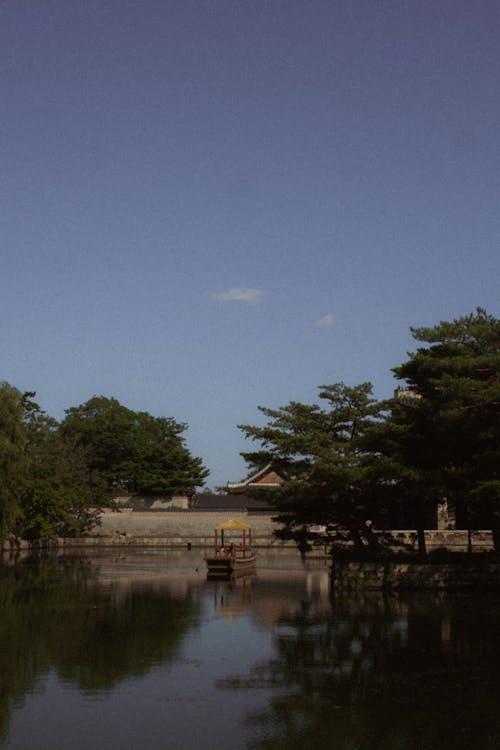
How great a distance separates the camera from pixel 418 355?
2853cm

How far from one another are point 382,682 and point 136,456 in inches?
2563

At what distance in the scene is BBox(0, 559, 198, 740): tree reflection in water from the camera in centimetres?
1407

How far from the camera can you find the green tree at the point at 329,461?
30.0 meters

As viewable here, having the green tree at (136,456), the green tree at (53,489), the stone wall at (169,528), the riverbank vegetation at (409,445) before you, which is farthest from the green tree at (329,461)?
the green tree at (136,456)

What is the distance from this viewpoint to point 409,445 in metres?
29.5

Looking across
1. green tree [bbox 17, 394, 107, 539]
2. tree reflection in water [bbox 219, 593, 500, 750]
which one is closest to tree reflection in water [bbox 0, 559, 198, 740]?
tree reflection in water [bbox 219, 593, 500, 750]

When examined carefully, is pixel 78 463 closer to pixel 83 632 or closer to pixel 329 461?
pixel 329 461

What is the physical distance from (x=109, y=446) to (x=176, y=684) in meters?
65.9

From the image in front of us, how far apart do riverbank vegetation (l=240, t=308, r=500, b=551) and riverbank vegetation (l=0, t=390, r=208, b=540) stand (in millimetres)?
12040

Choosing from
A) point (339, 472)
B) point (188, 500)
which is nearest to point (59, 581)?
point (339, 472)

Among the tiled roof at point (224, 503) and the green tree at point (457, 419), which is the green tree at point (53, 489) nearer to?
the tiled roof at point (224, 503)

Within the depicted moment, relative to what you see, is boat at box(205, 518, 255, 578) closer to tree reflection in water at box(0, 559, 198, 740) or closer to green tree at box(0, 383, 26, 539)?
tree reflection in water at box(0, 559, 198, 740)

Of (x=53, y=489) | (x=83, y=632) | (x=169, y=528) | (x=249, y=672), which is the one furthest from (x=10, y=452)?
(x=169, y=528)

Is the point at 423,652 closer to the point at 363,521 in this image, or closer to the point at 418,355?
the point at 418,355
